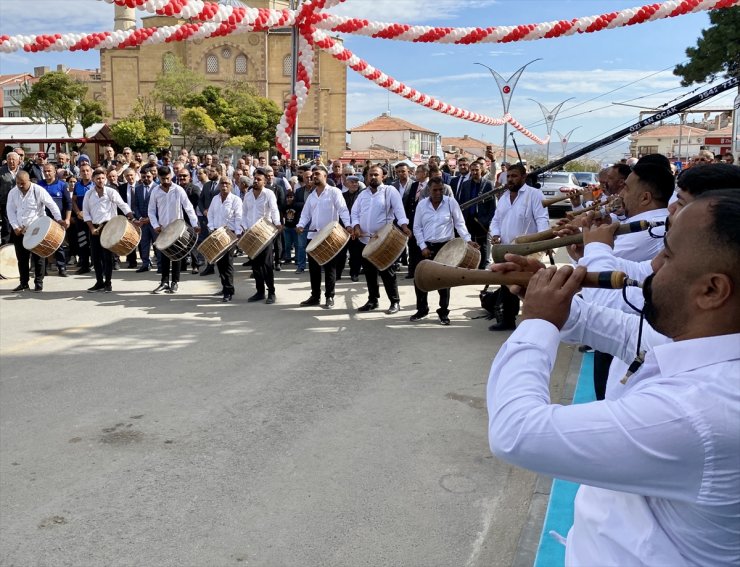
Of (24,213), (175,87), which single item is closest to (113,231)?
(24,213)

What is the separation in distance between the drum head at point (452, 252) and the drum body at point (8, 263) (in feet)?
24.3

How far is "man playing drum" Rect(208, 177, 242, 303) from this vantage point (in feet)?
34.4

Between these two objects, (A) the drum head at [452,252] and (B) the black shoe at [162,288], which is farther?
(B) the black shoe at [162,288]

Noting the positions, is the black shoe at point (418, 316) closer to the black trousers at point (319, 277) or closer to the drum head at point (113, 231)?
the black trousers at point (319, 277)

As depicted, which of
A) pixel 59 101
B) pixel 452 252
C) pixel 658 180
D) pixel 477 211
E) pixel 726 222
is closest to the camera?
pixel 726 222

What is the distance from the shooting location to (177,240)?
10555mm

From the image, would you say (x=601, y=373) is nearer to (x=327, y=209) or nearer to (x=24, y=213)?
(x=327, y=209)

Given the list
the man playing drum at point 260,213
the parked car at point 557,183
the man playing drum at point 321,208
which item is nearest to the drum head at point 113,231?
the man playing drum at point 260,213

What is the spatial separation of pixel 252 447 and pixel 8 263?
8.85m

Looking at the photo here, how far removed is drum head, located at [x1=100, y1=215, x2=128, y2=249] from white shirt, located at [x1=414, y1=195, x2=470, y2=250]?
4.67m

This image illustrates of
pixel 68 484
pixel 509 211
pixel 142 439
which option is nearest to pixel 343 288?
pixel 509 211

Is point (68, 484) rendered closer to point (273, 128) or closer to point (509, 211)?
point (509, 211)

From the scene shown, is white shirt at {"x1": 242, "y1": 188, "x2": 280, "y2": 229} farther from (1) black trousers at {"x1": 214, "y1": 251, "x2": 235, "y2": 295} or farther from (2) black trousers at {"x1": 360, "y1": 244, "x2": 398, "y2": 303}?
(2) black trousers at {"x1": 360, "y1": 244, "x2": 398, "y2": 303}

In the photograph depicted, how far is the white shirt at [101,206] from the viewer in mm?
11547
